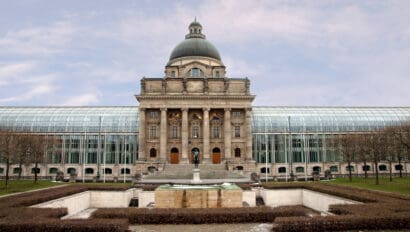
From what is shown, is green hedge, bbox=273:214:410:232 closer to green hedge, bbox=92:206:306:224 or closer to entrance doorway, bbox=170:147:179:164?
green hedge, bbox=92:206:306:224

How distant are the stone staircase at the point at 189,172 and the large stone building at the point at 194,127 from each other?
3.08m

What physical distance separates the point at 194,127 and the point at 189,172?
1321 cm

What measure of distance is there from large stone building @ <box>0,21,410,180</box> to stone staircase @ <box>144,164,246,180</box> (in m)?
3.08

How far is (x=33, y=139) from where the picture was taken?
204 ft

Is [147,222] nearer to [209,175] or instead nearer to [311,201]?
[311,201]

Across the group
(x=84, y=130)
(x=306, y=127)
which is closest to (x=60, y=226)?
(x=84, y=130)

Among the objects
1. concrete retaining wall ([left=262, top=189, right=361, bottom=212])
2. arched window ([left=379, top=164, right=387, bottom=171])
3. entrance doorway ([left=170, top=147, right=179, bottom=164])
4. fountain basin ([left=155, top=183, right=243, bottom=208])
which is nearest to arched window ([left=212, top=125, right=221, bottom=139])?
entrance doorway ([left=170, top=147, right=179, bottom=164])

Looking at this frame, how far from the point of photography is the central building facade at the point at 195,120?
7438 centimetres

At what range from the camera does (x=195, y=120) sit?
3031 inches

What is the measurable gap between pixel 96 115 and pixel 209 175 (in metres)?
35.0

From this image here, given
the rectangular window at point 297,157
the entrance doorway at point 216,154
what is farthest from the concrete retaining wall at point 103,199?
the rectangular window at point 297,157

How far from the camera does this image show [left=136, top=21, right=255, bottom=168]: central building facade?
74375 millimetres

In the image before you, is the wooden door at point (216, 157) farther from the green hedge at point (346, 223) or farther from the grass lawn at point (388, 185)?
the green hedge at point (346, 223)

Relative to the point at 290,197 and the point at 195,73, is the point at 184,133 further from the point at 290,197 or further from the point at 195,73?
the point at 290,197
